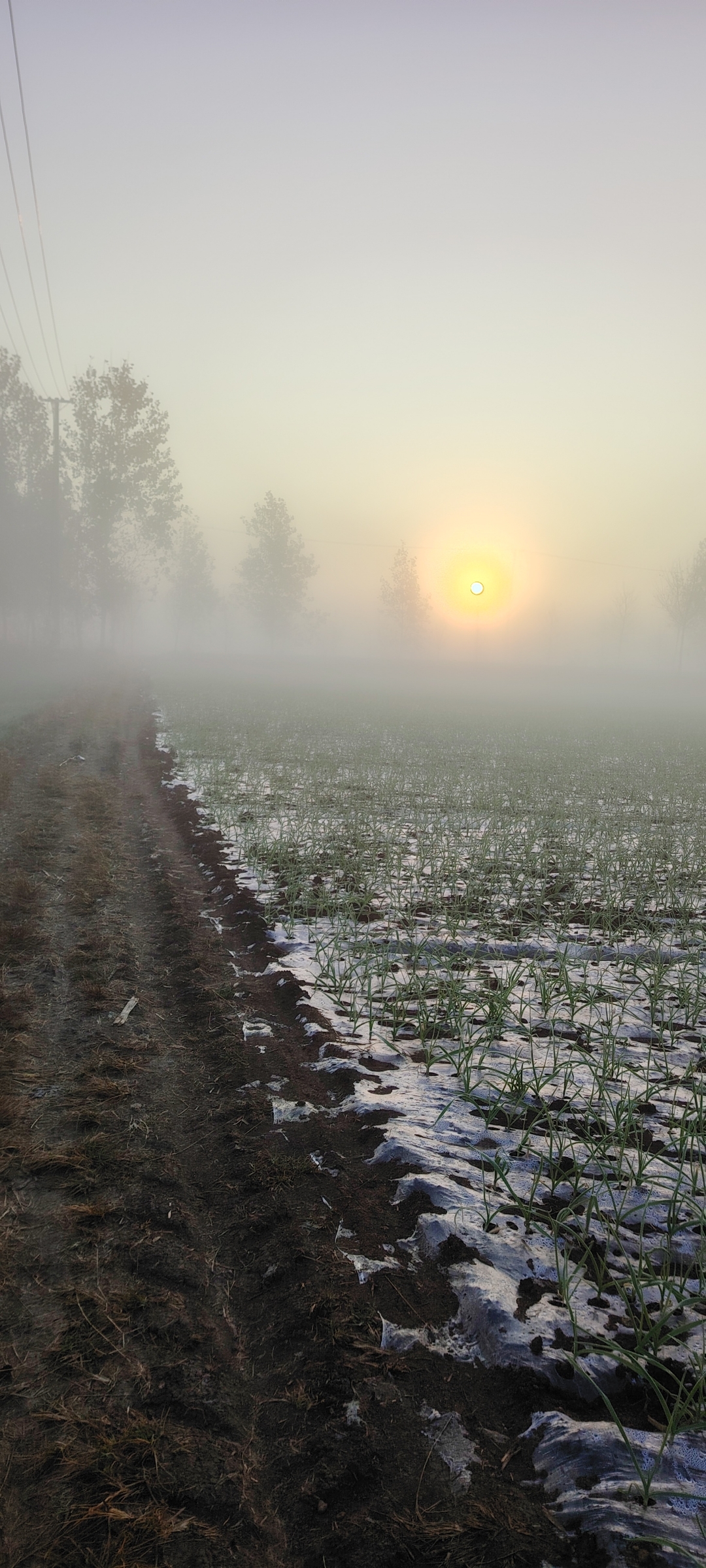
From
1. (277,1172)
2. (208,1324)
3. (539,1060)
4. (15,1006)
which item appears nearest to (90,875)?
(15,1006)

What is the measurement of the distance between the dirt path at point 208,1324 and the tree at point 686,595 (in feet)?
238

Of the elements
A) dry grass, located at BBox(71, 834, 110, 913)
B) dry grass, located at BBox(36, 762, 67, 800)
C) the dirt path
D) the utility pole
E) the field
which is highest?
the utility pole

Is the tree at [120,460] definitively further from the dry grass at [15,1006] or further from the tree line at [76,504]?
the dry grass at [15,1006]

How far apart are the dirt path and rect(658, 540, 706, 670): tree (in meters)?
72.5

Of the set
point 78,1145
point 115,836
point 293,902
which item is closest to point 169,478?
point 115,836

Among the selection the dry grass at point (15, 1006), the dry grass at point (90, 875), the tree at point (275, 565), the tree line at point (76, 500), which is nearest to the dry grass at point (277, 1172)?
the dry grass at point (15, 1006)

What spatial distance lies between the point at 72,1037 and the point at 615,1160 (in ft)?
10.2

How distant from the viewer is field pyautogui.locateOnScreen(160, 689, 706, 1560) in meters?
2.22

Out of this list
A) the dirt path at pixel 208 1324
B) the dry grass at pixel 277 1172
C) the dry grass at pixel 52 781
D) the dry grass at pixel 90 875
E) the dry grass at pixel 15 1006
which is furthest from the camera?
the dry grass at pixel 52 781

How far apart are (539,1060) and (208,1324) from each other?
2.32 meters

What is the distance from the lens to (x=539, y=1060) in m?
4.04

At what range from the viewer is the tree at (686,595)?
216 feet

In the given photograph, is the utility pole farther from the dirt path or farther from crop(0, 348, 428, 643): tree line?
the dirt path

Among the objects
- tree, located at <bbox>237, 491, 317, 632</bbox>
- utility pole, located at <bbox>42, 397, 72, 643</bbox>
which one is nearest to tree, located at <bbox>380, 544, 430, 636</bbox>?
tree, located at <bbox>237, 491, 317, 632</bbox>
